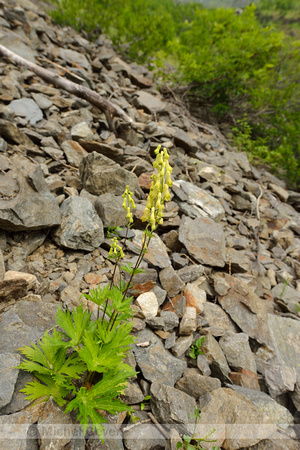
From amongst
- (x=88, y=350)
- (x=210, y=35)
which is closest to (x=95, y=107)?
(x=88, y=350)

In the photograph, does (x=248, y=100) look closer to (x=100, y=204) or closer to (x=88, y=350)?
(x=100, y=204)

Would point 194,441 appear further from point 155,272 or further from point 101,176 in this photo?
point 101,176

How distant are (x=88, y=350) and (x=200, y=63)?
447 inches

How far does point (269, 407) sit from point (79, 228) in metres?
3.34

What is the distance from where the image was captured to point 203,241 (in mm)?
4656

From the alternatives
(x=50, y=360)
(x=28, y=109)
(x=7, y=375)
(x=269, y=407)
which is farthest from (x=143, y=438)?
(x=28, y=109)

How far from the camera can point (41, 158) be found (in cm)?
492

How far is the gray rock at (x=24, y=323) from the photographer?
8.09 ft

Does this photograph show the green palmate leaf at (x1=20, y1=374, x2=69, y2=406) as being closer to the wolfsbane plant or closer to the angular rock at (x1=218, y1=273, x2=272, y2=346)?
the wolfsbane plant

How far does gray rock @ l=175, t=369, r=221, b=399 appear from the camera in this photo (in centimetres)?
281

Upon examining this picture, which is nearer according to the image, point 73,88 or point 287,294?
point 287,294

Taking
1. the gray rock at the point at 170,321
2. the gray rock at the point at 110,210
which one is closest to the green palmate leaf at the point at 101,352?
the gray rock at the point at 170,321

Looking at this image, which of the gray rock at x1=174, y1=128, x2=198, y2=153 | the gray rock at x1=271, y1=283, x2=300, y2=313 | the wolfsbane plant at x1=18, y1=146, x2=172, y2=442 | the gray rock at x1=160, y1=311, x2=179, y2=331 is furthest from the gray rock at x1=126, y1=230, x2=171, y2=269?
the gray rock at x1=174, y1=128, x2=198, y2=153

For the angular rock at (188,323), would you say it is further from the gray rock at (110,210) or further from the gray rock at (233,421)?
the gray rock at (110,210)
